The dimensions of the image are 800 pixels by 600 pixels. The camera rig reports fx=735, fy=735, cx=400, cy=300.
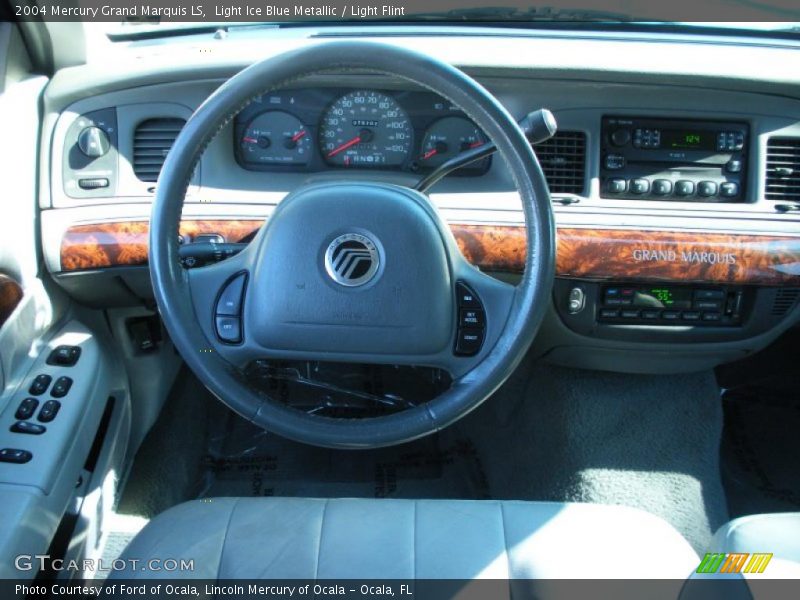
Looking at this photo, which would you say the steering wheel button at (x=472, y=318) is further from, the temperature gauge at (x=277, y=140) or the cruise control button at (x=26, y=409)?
the cruise control button at (x=26, y=409)

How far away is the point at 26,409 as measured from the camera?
1.80m

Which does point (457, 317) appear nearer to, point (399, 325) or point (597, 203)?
point (399, 325)

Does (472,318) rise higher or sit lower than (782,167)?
lower

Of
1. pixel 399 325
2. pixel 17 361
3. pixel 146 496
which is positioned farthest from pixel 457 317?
pixel 146 496

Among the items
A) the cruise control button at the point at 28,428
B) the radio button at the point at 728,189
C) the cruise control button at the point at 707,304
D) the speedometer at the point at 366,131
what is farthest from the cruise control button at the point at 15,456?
the radio button at the point at 728,189

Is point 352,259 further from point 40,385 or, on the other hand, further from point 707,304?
point 707,304

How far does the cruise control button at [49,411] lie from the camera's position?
5.89 feet

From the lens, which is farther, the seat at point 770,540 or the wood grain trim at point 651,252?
the wood grain trim at point 651,252

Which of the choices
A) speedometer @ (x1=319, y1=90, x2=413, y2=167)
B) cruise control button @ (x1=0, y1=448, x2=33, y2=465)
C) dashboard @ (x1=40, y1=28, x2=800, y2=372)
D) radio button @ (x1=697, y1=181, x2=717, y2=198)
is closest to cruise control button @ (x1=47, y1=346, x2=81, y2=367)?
→ dashboard @ (x1=40, y1=28, x2=800, y2=372)

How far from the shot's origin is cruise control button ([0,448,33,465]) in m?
1.69

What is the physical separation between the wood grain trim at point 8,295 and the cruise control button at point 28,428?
0.24 m

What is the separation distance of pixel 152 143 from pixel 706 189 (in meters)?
1.46

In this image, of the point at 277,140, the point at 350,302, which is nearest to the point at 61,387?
the point at 277,140

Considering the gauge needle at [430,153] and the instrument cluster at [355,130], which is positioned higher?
the instrument cluster at [355,130]
